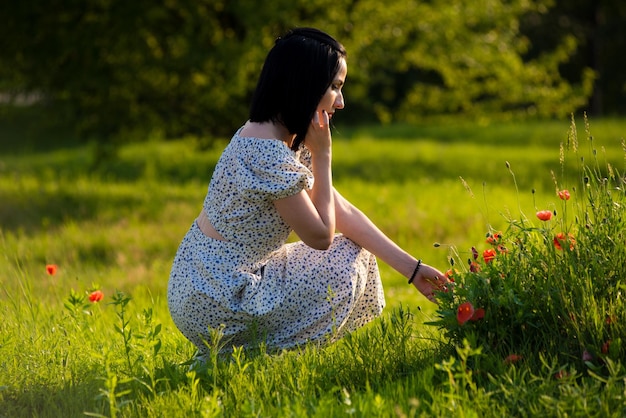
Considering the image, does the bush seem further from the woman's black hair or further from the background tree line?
the background tree line

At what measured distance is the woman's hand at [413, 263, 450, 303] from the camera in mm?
3744

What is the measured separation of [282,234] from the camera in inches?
150

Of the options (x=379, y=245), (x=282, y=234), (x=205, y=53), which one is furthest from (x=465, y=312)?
(x=205, y=53)

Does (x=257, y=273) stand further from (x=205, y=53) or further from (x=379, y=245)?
(x=205, y=53)

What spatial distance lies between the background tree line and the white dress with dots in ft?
18.1

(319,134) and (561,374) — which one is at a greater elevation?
(319,134)

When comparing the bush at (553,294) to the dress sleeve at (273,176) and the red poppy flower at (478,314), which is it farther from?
the dress sleeve at (273,176)

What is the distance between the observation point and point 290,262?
12.5ft

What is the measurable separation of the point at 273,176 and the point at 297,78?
40cm

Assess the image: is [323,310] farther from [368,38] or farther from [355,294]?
[368,38]

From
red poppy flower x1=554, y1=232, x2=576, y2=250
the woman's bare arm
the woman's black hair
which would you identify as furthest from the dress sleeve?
red poppy flower x1=554, y1=232, x2=576, y2=250

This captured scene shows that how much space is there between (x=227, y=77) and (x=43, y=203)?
94.6 inches

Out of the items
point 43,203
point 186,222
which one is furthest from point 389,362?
point 43,203

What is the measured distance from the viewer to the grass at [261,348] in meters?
3.11
